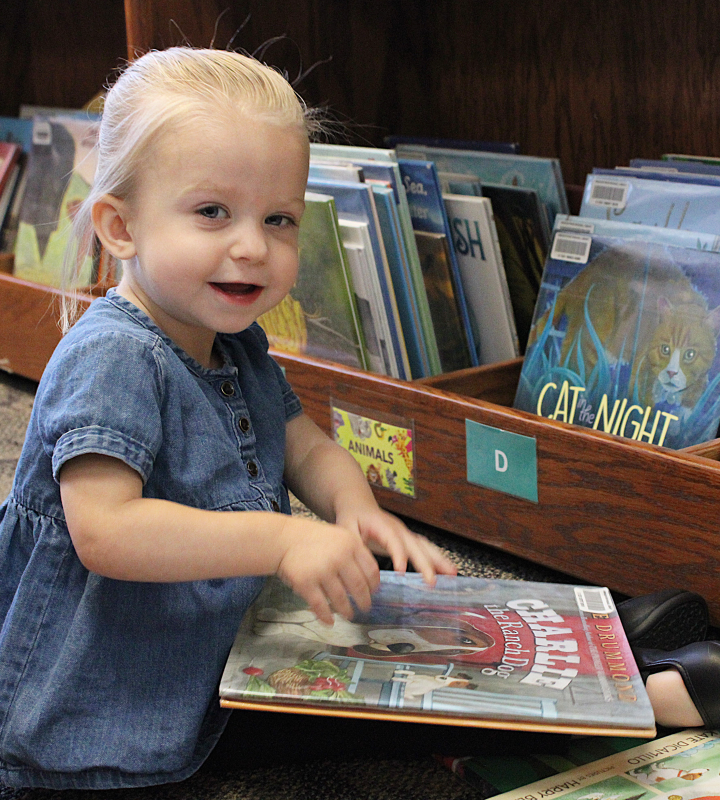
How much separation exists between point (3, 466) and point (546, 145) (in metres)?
1.00

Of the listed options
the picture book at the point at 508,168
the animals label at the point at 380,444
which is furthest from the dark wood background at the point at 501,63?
the animals label at the point at 380,444

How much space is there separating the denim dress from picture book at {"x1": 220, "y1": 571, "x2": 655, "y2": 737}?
61mm

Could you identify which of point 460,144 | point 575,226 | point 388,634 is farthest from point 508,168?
point 388,634

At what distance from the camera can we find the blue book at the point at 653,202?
1.17 meters

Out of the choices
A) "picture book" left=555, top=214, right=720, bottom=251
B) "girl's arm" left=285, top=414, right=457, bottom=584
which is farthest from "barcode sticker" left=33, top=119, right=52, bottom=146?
"girl's arm" left=285, top=414, right=457, bottom=584

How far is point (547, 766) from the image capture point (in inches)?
30.7

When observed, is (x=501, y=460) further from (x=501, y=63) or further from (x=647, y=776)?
(x=501, y=63)

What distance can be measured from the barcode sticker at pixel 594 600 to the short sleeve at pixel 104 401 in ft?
1.29

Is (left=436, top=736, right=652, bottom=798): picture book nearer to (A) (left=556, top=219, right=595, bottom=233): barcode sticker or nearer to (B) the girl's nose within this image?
(B) the girl's nose

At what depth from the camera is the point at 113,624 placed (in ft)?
2.48

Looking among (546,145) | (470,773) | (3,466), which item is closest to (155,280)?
(470,773)

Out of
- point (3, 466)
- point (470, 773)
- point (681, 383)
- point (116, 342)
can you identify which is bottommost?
point (3, 466)

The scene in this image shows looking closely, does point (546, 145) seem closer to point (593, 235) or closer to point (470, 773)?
point (593, 235)

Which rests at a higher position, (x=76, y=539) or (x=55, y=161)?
(x=76, y=539)
